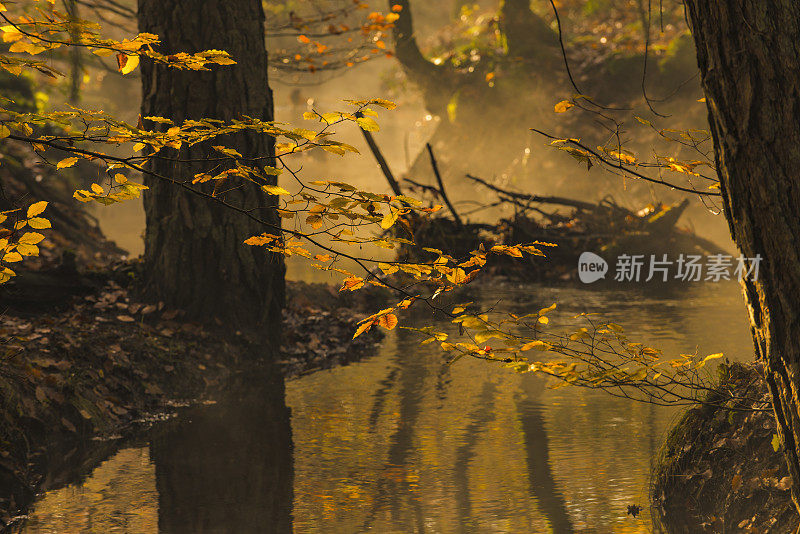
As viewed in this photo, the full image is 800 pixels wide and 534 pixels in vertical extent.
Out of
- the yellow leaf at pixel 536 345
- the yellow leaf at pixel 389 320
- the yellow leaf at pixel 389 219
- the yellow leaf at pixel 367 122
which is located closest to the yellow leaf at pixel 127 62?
the yellow leaf at pixel 367 122

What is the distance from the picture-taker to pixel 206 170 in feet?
25.4

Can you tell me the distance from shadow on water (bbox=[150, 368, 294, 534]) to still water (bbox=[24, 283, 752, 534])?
1 cm

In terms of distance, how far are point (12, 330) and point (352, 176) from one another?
25.1 m

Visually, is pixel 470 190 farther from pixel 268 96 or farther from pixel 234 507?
pixel 234 507

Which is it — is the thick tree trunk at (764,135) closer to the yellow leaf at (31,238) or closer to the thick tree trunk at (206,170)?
the yellow leaf at (31,238)

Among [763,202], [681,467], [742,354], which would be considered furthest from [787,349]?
[742,354]

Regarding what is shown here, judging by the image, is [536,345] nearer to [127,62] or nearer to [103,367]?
[127,62]

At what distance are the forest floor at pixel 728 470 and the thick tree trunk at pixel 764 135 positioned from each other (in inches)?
46.6

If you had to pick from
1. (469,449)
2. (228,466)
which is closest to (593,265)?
(469,449)

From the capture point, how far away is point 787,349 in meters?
2.79

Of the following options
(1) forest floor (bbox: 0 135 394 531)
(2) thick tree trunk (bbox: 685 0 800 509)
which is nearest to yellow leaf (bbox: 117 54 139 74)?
(1) forest floor (bbox: 0 135 394 531)

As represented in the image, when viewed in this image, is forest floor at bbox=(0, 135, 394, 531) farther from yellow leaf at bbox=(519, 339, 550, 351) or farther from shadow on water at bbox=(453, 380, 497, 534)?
yellow leaf at bbox=(519, 339, 550, 351)

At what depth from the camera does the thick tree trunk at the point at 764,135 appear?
268cm

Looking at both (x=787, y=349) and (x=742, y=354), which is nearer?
(x=787, y=349)
